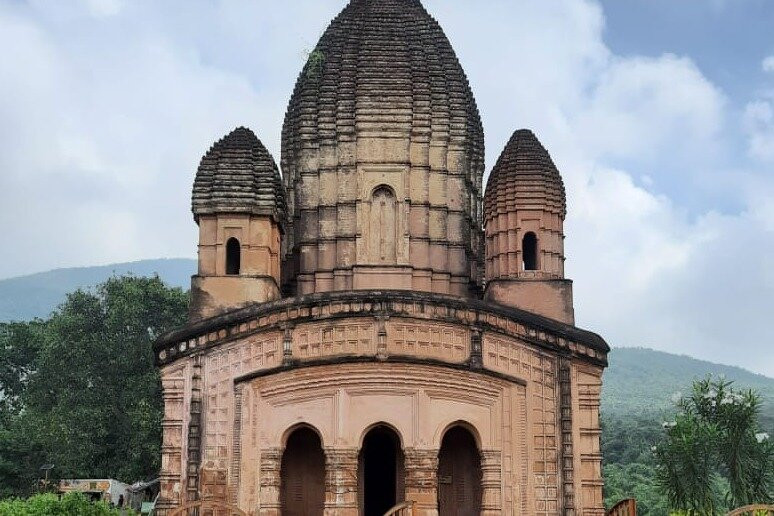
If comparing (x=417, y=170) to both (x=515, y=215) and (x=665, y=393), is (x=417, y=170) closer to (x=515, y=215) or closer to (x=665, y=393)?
(x=515, y=215)

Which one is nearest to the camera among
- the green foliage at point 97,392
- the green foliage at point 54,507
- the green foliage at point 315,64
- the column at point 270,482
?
the green foliage at point 54,507

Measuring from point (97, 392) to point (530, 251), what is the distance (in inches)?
709

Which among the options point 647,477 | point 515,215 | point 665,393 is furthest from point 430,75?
point 665,393

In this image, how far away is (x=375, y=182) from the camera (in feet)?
66.2

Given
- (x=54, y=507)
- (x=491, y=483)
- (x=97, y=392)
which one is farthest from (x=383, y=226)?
(x=97, y=392)

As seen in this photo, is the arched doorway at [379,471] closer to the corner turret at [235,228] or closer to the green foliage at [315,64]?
the corner turret at [235,228]

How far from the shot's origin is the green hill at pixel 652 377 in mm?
127062

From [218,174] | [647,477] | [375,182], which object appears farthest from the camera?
[647,477]

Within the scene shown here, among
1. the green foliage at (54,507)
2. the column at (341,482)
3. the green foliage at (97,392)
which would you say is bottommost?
the green foliage at (54,507)

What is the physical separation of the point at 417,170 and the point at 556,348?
507 cm

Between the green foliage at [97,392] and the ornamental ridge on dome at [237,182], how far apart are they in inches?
513

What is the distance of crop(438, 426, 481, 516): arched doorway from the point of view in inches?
715

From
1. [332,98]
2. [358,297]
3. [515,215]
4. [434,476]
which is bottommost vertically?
[434,476]

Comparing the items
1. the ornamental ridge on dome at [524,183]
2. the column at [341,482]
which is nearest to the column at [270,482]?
the column at [341,482]
